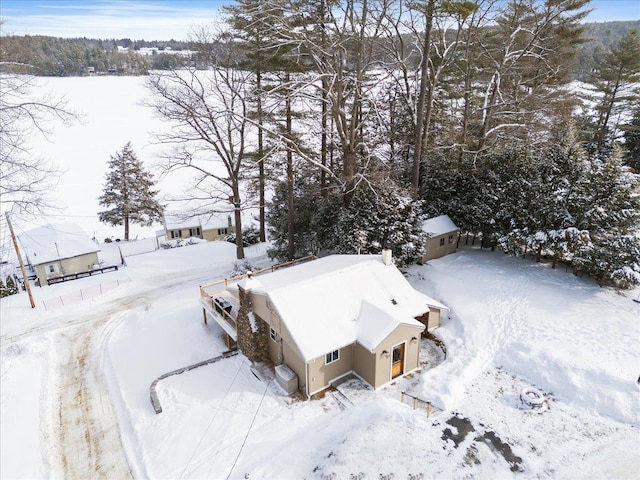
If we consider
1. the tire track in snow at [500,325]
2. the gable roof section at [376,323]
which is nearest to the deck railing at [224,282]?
the gable roof section at [376,323]

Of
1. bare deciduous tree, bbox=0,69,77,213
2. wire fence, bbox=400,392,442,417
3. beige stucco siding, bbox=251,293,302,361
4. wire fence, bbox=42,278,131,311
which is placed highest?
bare deciduous tree, bbox=0,69,77,213

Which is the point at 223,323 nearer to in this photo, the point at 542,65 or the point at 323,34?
the point at 323,34

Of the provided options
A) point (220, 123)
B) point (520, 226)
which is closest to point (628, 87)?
point (520, 226)

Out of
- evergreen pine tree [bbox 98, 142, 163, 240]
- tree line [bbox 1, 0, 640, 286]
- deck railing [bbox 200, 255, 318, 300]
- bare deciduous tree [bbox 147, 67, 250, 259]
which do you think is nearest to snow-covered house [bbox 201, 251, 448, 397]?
deck railing [bbox 200, 255, 318, 300]

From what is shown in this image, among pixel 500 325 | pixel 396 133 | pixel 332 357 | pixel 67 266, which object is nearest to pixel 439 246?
pixel 500 325

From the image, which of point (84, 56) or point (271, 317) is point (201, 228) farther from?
point (84, 56)

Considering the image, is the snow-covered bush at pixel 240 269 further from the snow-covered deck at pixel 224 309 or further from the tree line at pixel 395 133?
the snow-covered deck at pixel 224 309

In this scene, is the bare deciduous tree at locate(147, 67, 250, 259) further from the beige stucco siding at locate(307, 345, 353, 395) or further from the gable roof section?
the beige stucco siding at locate(307, 345, 353, 395)
